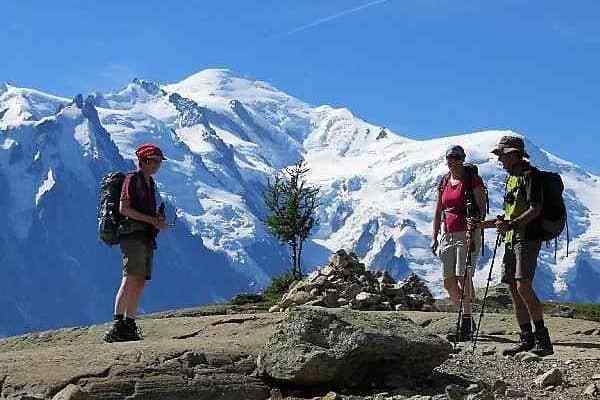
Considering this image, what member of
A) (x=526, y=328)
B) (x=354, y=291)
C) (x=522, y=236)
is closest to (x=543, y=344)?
(x=526, y=328)

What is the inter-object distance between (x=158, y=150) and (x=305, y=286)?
8303 mm

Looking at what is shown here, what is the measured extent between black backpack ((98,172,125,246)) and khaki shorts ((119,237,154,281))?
14cm

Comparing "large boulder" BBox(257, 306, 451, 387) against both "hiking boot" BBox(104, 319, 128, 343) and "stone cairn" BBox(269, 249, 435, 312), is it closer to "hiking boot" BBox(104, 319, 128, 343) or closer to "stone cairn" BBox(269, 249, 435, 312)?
"hiking boot" BBox(104, 319, 128, 343)

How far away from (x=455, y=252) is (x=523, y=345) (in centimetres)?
174

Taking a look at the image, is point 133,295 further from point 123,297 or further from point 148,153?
point 148,153

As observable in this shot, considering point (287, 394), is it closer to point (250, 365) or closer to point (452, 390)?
point (250, 365)

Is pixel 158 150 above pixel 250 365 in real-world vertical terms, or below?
above

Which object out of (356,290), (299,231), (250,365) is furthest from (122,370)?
(299,231)

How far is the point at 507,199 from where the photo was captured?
10.7 meters

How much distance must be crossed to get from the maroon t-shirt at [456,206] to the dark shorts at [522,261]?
1447 mm

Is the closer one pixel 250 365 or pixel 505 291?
pixel 250 365

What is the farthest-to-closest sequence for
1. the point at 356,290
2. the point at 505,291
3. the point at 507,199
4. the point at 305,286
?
the point at 505,291 < the point at 305,286 < the point at 356,290 < the point at 507,199

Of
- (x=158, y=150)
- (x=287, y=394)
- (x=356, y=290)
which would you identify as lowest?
(x=287, y=394)

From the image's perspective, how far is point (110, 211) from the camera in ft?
35.1
